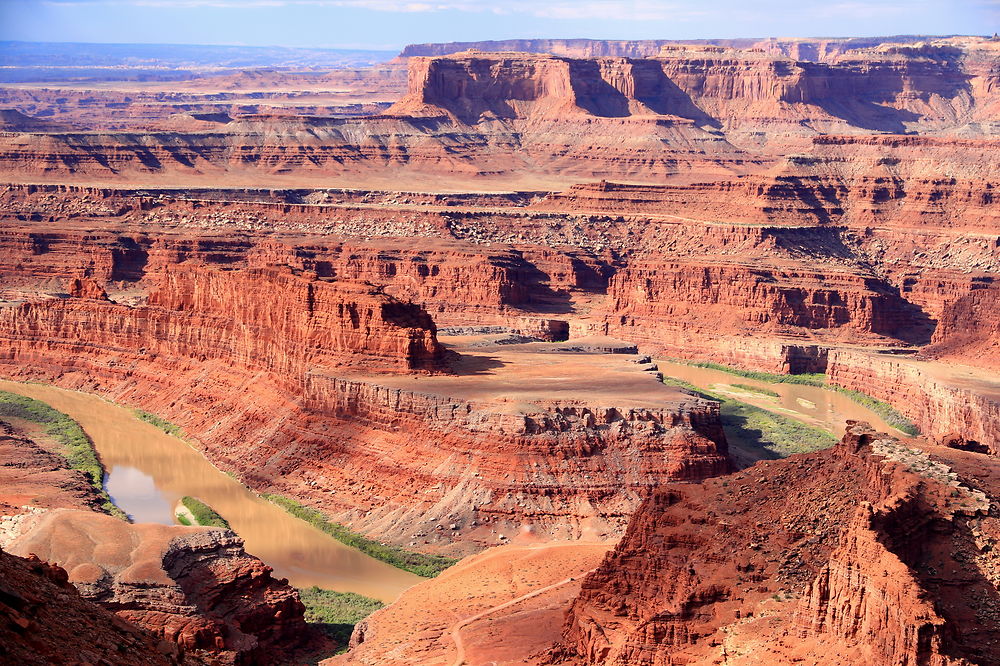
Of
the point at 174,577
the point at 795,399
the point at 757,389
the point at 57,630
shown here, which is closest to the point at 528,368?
the point at 795,399

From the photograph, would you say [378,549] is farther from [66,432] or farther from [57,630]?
[57,630]

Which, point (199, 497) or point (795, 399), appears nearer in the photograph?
point (199, 497)

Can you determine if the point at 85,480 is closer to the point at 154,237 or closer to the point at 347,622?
the point at 347,622

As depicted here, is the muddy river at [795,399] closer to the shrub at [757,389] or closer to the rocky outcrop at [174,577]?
the shrub at [757,389]

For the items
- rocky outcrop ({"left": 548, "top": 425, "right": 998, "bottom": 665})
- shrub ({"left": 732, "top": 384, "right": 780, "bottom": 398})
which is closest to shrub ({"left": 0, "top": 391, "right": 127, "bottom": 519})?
rocky outcrop ({"left": 548, "top": 425, "right": 998, "bottom": 665})

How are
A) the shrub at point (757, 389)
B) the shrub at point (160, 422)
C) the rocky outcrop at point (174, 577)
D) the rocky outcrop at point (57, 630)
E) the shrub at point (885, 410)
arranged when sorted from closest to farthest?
the rocky outcrop at point (57, 630)
the rocky outcrop at point (174, 577)
the shrub at point (160, 422)
the shrub at point (885, 410)
the shrub at point (757, 389)

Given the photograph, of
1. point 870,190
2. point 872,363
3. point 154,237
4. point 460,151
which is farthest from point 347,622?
point 460,151

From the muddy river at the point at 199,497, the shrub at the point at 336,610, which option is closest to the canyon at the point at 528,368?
the muddy river at the point at 199,497
